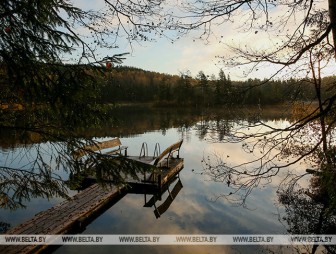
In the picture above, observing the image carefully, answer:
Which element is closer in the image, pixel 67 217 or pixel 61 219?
pixel 61 219

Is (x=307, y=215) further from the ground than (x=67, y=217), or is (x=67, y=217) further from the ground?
(x=67, y=217)

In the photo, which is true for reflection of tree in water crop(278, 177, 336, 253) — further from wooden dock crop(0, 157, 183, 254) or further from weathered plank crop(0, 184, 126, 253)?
weathered plank crop(0, 184, 126, 253)

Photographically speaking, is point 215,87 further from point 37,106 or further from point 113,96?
point 37,106

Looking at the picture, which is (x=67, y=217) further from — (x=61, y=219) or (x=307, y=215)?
(x=307, y=215)

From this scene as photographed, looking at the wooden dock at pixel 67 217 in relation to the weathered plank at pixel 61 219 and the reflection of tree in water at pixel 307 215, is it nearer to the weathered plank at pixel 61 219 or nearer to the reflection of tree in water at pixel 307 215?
the weathered plank at pixel 61 219

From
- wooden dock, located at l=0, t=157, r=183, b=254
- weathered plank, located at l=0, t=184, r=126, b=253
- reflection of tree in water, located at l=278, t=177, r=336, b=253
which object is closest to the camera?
weathered plank, located at l=0, t=184, r=126, b=253

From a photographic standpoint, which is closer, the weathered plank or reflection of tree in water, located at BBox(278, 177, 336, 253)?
the weathered plank

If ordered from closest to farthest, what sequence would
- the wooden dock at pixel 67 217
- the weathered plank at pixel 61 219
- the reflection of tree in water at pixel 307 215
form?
the weathered plank at pixel 61 219 < the wooden dock at pixel 67 217 < the reflection of tree in water at pixel 307 215

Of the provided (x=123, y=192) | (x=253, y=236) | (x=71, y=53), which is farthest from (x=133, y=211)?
(x=71, y=53)

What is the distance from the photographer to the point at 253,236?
29.0 feet

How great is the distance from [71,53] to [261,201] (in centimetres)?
1001

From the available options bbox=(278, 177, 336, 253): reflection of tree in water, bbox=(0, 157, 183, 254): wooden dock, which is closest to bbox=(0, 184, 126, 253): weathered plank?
bbox=(0, 157, 183, 254): wooden dock

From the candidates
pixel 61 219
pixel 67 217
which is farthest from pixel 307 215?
pixel 61 219

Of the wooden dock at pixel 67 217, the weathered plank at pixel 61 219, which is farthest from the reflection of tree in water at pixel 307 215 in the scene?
the weathered plank at pixel 61 219
